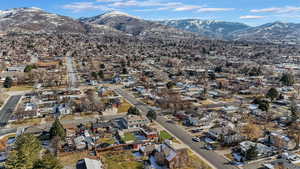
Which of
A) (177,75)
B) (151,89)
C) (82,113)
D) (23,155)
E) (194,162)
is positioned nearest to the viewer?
(23,155)

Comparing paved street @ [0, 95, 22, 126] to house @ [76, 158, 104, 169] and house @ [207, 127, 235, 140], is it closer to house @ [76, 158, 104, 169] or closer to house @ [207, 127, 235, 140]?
house @ [76, 158, 104, 169]

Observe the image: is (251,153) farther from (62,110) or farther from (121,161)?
(62,110)

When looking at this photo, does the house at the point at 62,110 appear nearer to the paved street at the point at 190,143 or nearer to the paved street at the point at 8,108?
the paved street at the point at 8,108

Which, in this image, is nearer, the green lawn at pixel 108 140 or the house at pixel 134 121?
the green lawn at pixel 108 140

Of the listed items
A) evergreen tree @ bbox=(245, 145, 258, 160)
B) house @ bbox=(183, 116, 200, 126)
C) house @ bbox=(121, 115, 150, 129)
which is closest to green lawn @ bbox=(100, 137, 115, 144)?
house @ bbox=(121, 115, 150, 129)

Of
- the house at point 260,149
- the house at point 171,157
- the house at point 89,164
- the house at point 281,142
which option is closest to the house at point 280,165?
the house at point 260,149

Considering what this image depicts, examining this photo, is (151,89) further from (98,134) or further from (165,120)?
(98,134)

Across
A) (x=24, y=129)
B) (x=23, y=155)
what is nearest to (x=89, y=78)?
(x=24, y=129)
